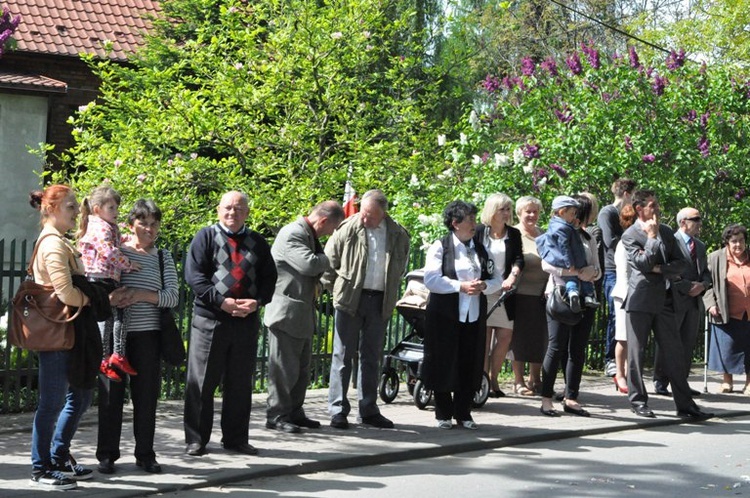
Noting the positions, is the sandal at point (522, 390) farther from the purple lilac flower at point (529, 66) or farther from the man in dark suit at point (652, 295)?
the purple lilac flower at point (529, 66)

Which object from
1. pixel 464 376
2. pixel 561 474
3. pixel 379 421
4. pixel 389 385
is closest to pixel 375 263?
pixel 464 376

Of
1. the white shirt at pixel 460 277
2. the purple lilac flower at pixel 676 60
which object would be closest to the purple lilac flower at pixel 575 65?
the purple lilac flower at pixel 676 60

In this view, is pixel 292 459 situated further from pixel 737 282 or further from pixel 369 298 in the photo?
pixel 737 282

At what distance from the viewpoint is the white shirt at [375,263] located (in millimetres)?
9945

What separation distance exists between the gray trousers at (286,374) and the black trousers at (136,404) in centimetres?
173

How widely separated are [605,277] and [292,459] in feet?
19.7

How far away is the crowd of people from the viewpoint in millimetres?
7465

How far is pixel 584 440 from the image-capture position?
9.76m

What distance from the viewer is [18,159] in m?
25.2

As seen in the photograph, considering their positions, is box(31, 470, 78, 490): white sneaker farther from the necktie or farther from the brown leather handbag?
the necktie

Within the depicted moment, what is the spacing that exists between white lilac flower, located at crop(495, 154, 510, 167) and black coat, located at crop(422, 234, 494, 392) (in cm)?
497

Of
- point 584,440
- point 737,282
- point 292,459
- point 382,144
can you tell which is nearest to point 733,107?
point 737,282

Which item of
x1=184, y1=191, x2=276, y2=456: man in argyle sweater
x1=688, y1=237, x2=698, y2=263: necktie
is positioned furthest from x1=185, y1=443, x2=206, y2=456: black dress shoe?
x1=688, y1=237, x2=698, y2=263: necktie

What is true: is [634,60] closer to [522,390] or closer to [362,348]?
[522,390]
